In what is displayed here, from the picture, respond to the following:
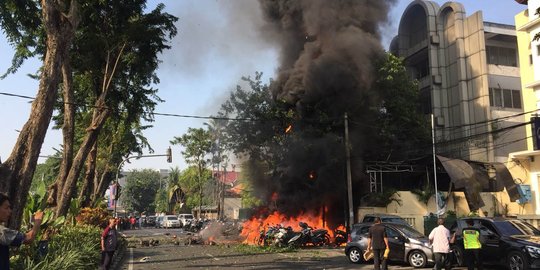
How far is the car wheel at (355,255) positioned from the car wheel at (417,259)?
172 cm

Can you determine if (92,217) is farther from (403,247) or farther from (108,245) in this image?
(403,247)

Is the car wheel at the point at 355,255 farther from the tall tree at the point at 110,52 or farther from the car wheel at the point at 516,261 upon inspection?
the tall tree at the point at 110,52

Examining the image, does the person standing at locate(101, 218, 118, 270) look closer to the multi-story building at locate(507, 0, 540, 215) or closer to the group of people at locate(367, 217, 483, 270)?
the group of people at locate(367, 217, 483, 270)

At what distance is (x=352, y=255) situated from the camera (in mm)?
15250

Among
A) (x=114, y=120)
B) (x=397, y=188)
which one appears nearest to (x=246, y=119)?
(x=114, y=120)

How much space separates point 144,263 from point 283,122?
1255 centimetres

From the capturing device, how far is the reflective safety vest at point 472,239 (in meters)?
11.6

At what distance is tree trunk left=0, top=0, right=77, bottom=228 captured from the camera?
26.4 ft

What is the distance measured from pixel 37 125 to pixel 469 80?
3047 centimetres

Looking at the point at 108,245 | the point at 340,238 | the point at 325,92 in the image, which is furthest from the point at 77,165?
the point at 325,92

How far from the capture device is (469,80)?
32.7 metres

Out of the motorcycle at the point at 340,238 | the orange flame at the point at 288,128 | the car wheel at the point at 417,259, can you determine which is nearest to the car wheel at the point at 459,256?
the car wheel at the point at 417,259

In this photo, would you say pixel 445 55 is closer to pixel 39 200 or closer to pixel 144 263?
pixel 144 263

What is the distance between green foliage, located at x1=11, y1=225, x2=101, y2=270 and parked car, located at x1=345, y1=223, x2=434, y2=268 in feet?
26.0
